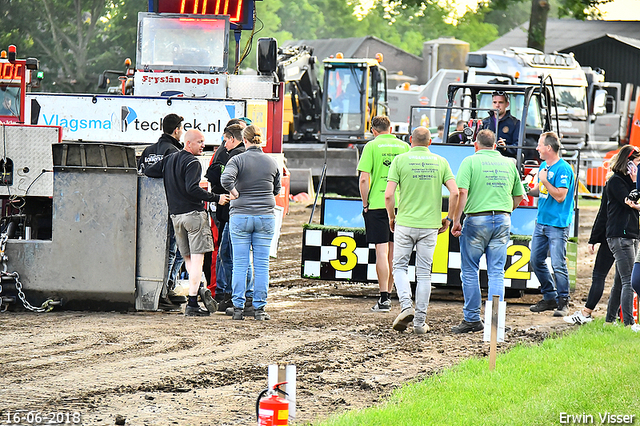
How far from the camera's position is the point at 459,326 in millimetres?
8438

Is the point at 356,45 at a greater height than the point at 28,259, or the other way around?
the point at 356,45

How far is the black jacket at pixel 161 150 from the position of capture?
9.22 meters

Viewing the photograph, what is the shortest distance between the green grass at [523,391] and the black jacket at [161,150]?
3.96 meters

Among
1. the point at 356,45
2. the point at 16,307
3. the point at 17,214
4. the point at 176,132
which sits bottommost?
the point at 16,307

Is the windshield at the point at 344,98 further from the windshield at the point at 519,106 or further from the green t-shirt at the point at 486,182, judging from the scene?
the green t-shirt at the point at 486,182

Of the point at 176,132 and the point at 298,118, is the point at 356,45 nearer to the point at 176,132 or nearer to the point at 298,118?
the point at 298,118

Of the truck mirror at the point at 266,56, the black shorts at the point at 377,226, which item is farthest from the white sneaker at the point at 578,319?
the truck mirror at the point at 266,56

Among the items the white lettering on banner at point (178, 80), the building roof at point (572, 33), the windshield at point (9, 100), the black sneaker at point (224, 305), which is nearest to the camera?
the black sneaker at point (224, 305)

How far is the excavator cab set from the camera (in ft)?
81.9

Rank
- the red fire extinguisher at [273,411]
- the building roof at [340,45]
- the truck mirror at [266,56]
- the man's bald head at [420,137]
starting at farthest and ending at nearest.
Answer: the building roof at [340,45], the truck mirror at [266,56], the man's bald head at [420,137], the red fire extinguisher at [273,411]

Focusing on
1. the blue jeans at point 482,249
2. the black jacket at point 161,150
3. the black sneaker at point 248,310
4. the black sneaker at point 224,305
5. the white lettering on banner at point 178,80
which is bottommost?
the black sneaker at point 224,305

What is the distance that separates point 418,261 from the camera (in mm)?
8430

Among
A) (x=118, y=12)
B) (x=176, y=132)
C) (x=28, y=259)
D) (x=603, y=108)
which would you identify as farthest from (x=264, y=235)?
(x=118, y=12)

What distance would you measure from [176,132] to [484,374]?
4.46 meters
